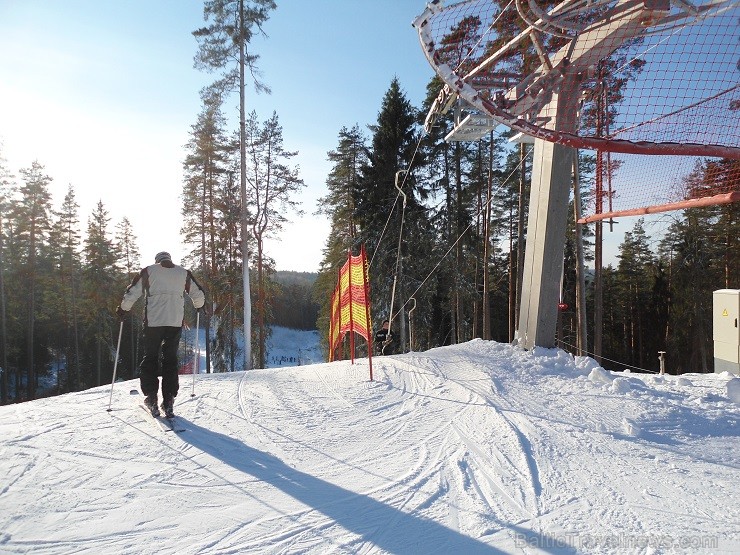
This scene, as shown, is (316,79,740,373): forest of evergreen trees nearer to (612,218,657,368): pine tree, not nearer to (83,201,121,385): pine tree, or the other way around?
(612,218,657,368): pine tree

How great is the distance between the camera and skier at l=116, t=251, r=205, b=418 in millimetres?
4598

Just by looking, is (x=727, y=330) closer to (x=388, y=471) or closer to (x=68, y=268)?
(x=388, y=471)

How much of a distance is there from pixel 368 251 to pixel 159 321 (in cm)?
1705

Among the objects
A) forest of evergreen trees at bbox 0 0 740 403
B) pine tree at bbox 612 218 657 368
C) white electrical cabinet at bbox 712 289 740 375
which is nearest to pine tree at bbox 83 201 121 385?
forest of evergreen trees at bbox 0 0 740 403

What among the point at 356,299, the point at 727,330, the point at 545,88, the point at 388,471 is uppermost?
the point at 545,88

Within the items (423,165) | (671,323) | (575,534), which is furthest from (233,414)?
(671,323)

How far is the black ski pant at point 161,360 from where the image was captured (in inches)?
181

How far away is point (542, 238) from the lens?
7.30 metres

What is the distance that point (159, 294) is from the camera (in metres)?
4.61

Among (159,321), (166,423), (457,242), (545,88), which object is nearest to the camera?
(166,423)

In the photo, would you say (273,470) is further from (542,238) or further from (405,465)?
(542,238)

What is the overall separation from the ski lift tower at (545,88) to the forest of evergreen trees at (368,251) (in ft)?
32.0

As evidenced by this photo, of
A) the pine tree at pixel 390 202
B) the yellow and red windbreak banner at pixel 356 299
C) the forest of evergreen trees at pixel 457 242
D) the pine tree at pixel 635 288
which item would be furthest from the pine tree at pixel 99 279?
the pine tree at pixel 635 288

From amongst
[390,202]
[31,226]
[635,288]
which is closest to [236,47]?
[390,202]
